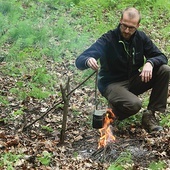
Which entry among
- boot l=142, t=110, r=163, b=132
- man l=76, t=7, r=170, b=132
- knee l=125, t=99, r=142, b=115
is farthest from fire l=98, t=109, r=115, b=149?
boot l=142, t=110, r=163, b=132

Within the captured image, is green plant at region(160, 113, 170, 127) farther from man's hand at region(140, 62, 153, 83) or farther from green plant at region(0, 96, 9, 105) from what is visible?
green plant at region(0, 96, 9, 105)

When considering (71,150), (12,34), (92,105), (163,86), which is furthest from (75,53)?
(71,150)

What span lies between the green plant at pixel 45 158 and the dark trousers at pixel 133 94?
146 centimetres

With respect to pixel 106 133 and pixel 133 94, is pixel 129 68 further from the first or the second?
pixel 106 133

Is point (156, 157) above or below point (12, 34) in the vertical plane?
below

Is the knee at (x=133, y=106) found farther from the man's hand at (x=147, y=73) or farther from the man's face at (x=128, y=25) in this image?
the man's face at (x=128, y=25)

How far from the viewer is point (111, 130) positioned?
523cm

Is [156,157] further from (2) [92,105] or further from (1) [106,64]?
(2) [92,105]

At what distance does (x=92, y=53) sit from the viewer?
5164 millimetres

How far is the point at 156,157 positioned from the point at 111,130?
0.99 meters

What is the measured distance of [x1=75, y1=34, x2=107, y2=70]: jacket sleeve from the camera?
5012 millimetres

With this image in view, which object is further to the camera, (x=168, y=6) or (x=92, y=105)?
(x=168, y=6)

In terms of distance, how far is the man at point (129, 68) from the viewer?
5.14 meters

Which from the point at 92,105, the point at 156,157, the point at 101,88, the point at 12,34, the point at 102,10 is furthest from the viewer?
the point at 102,10
